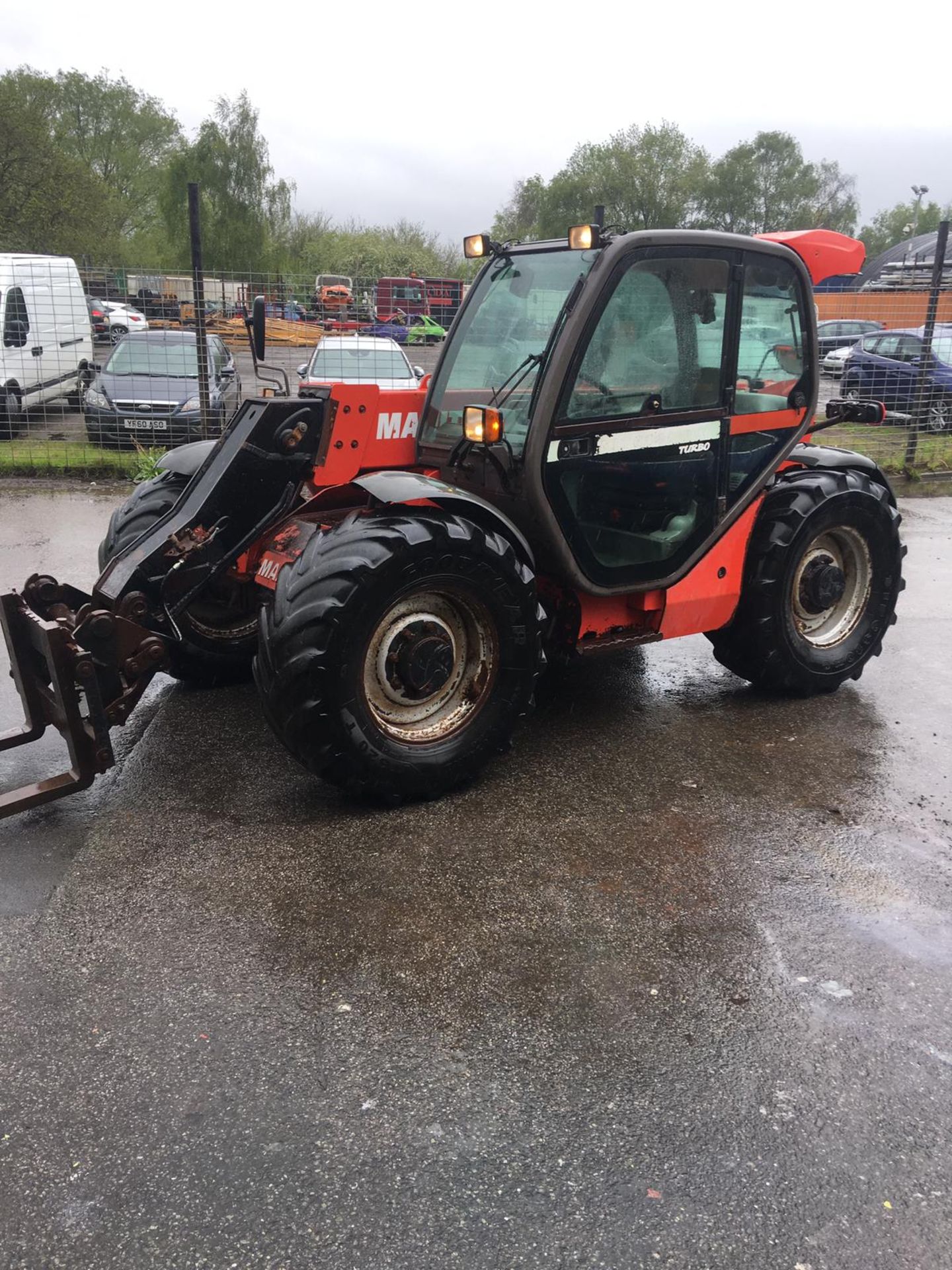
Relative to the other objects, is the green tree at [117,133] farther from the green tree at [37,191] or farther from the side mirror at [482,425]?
the side mirror at [482,425]

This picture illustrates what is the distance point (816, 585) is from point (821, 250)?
165cm

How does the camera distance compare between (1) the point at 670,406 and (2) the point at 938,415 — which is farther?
(2) the point at 938,415

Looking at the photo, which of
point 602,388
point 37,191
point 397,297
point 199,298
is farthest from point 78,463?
point 37,191

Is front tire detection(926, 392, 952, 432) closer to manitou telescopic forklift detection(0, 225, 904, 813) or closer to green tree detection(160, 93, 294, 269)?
manitou telescopic forklift detection(0, 225, 904, 813)

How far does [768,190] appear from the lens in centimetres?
7512

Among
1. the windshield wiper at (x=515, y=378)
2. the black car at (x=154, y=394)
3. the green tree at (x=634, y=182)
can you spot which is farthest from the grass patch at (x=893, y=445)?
the green tree at (x=634, y=182)

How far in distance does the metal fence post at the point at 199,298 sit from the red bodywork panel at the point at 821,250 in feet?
21.5

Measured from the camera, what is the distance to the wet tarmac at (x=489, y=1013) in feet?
7.23

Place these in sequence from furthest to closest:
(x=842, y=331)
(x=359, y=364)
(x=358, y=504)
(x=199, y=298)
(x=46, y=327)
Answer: (x=842, y=331)
(x=46, y=327)
(x=359, y=364)
(x=199, y=298)
(x=358, y=504)

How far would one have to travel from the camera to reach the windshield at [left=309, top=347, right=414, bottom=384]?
36.1 ft

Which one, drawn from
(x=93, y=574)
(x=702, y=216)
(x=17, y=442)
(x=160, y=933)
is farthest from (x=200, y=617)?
(x=702, y=216)

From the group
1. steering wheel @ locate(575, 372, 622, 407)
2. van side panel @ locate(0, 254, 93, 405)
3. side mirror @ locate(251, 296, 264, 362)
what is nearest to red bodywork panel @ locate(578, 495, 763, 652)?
steering wheel @ locate(575, 372, 622, 407)

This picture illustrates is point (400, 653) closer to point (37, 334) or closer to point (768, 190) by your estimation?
point (37, 334)

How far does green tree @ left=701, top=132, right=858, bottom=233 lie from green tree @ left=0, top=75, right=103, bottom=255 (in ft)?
164
